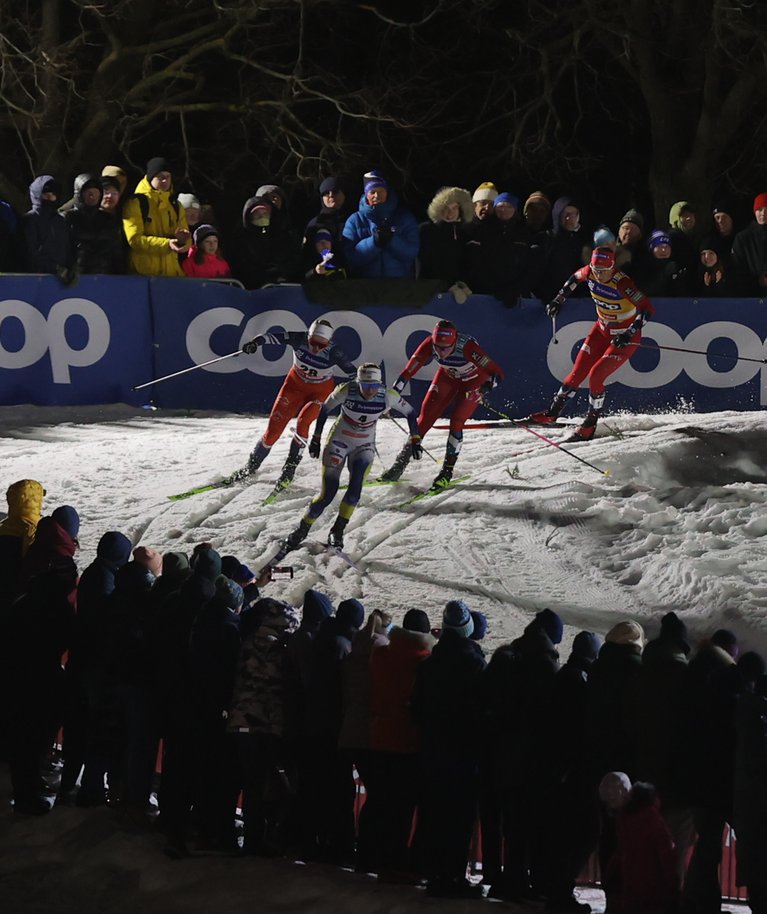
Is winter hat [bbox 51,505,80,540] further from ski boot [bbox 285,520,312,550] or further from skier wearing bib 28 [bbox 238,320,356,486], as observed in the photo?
skier wearing bib 28 [bbox 238,320,356,486]

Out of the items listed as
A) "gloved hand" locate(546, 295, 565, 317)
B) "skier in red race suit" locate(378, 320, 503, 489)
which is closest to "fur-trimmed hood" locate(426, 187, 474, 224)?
"gloved hand" locate(546, 295, 565, 317)

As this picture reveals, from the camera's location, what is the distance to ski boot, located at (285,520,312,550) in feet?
35.2

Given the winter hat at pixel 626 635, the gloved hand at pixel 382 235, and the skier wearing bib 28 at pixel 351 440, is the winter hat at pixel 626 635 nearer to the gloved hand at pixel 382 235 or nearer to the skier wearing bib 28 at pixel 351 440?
the skier wearing bib 28 at pixel 351 440

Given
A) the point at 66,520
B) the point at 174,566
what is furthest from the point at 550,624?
the point at 66,520

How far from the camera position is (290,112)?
18453 millimetres

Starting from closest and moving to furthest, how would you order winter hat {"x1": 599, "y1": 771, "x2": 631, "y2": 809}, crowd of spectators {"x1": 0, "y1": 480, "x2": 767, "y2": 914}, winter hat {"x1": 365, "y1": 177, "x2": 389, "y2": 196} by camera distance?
1. winter hat {"x1": 599, "y1": 771, "x2": 631, "y2": 809}
2. crowd of spectators {"x1": 0, "y1": 480, "x2": 767, "y2": 914}
3. winter hat {"x1": 365, "y1": 177, "x2": 389, "y2": 196}

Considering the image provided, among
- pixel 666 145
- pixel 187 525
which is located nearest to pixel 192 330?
pixel 187 525

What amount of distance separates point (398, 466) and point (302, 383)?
92 centimetres

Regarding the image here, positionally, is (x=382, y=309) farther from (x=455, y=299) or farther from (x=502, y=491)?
(x=502, y=491)

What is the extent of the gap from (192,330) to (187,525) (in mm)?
3370

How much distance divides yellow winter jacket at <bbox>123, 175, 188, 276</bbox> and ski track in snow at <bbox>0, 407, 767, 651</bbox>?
1.95 meters

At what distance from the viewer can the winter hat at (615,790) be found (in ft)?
20.9

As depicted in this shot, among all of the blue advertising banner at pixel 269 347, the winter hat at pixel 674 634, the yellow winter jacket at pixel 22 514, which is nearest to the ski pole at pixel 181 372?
the blue advertising banner at pixel 269 347

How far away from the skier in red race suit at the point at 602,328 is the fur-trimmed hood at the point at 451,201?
1.25 meters
